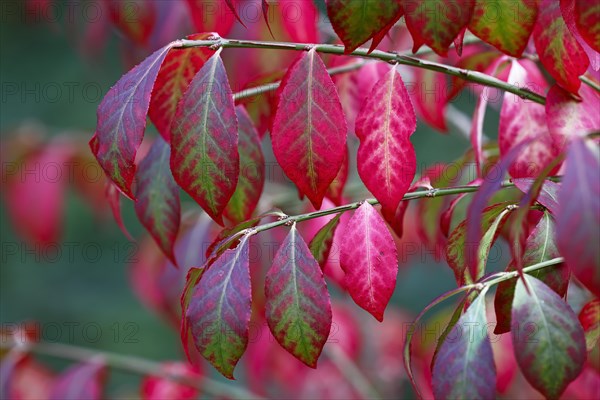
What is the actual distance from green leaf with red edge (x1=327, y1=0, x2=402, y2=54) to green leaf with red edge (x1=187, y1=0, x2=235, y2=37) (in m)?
0.40

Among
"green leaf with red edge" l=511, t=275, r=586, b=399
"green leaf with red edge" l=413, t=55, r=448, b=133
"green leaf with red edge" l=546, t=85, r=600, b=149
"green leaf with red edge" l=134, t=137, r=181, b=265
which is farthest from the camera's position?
"green leaf with red edge" l=413, t=55, r=448, b=133

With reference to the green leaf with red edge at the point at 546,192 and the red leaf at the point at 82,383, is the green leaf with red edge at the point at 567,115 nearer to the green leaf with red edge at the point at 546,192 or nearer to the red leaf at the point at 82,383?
the green leaf with red edge at the point at 546,192

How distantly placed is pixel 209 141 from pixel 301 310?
0.18 m

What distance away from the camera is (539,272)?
0.79 metres

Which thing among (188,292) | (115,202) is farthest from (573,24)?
(115,202)

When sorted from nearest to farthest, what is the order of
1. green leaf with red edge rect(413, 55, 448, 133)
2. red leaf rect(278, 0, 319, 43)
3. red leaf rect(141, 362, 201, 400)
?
1. red leaf rect(278, 0, 319, 43)
2. green leaf with red edge rect(413, 55, 448, 133)
3. red leaf rect(141, 362, 201, 400)

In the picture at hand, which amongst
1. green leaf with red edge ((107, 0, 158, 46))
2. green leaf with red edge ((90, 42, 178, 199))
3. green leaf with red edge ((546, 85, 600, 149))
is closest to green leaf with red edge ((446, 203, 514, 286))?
green leaf with red edge ((546, 85, 600, 149))

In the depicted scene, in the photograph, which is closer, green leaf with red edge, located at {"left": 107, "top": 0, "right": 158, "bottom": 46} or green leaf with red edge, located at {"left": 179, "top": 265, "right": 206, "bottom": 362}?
green leaf with red edge, located at {"left": 179, "top": 265, "right": 206, "bottom": 362}

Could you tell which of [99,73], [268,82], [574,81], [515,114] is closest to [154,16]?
[268,82]

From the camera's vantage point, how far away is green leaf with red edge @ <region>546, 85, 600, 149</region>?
2.76 ft

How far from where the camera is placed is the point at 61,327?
4.04m

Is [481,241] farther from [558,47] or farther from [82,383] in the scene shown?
[82,383]

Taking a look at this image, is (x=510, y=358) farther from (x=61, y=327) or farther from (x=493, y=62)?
(x=61, y=327)

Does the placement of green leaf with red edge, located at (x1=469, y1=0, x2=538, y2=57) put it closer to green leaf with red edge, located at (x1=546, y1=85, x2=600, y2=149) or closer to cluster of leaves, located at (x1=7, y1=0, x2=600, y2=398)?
cluster of leaves, located at (x1=7, y1=0, x2=600, y2=398)
